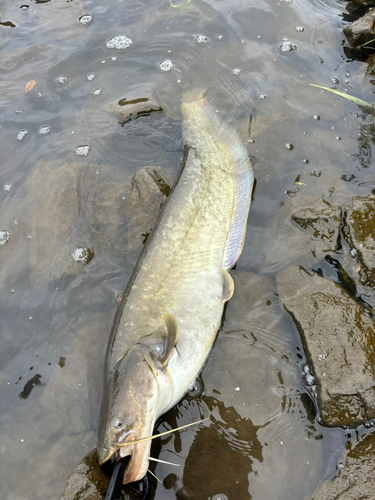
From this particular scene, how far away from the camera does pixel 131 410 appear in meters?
2.50

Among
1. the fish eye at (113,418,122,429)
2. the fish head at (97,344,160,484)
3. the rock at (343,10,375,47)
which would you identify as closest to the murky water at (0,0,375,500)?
the rock at (343,10,375,47)

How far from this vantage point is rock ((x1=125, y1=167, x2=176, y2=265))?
376 centimetres

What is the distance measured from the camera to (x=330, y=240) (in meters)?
3.66

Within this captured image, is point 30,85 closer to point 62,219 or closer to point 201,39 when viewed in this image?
point 62,219

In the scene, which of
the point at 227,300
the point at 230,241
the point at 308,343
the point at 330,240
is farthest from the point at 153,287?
the point at 330,240

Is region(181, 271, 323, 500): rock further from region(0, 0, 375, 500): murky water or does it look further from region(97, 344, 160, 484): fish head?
region(97, 344, 160, 484): fish head

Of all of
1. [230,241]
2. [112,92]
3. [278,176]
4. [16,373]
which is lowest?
[16,373]

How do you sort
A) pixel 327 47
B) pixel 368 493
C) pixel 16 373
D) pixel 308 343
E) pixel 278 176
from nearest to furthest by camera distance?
pixel 368 493 → pixel 308 343 → pixel 16 373 → pixel 278 176 → pixel 327 47

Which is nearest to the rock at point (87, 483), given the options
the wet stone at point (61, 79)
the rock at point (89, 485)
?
the rock at point (89, 485)

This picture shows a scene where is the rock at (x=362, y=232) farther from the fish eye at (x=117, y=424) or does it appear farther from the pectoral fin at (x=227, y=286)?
the fish eye at (x=117, y=424)

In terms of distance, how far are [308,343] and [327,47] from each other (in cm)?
432

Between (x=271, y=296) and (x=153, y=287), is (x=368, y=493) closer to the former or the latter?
(x=271, y=296)

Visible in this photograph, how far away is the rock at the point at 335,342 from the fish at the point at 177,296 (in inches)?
26.1

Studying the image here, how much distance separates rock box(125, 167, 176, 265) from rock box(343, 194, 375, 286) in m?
1.92
